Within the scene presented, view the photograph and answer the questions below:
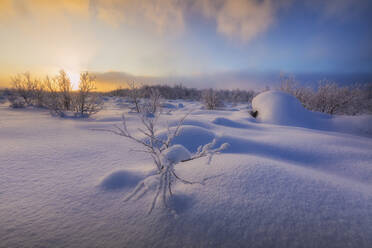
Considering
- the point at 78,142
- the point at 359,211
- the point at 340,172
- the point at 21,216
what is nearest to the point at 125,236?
the point at 21,216

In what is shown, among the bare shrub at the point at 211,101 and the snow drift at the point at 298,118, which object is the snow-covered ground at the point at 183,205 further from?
the bare shrub at the point at 211,101

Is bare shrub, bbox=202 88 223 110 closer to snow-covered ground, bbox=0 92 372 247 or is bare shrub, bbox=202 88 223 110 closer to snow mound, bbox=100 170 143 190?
snow-covered ground, bbox=0 92 372 247

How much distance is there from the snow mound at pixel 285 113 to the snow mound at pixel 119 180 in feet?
12.3

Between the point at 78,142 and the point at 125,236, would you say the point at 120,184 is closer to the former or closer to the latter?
the point at 125,236

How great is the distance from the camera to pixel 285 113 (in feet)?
12.8

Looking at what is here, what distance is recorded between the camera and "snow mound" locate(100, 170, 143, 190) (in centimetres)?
106

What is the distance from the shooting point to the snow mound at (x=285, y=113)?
383cm

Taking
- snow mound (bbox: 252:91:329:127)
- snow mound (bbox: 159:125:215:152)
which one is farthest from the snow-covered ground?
snow mound (bbox: 252:91:329:127)

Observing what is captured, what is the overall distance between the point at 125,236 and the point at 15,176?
3.46 ft

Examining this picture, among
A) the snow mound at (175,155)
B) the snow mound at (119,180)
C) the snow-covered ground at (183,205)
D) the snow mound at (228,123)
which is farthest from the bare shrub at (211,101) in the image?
the snow mound at (175,155)

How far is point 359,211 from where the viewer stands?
2.72ft

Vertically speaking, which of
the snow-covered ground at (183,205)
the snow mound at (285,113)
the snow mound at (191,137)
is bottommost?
the snow-covered ground at (183,205)

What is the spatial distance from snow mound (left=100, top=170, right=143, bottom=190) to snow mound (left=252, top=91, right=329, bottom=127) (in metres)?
3.74

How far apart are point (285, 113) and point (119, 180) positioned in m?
4.08
